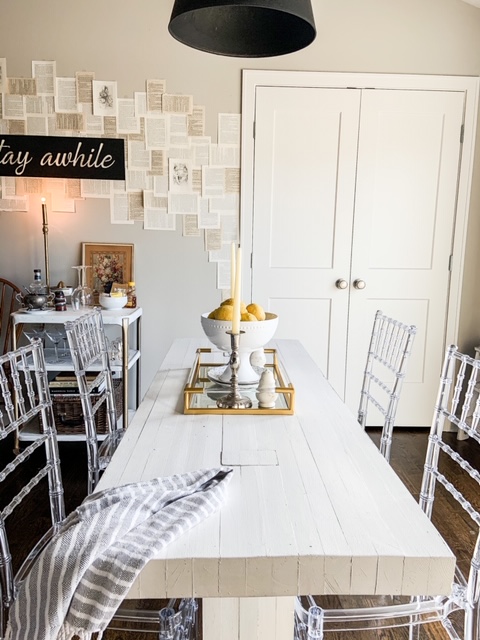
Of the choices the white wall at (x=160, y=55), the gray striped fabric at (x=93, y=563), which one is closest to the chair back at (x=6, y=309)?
the white wall at (x=160, y=55)

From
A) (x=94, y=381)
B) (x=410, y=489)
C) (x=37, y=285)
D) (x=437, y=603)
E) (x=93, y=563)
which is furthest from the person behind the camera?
(x=37, y=285)

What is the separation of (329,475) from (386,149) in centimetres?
258

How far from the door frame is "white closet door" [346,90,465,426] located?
38mm

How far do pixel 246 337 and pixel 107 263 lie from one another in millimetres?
1849

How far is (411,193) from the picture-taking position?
327 centimetres

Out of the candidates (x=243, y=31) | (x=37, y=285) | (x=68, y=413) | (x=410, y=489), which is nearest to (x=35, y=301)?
(x=37, y=285)

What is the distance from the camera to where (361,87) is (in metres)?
3.14

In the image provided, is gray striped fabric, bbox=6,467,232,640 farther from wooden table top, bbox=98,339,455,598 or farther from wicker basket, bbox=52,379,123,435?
wicker basket, bbox=52,379,123,435

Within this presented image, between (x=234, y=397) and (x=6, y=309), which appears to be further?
(x=6, y=309)

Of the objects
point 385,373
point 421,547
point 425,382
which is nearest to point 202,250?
point 385,373

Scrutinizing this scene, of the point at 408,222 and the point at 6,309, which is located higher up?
the point at 408,222

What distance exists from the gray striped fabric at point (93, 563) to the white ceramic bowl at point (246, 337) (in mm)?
721

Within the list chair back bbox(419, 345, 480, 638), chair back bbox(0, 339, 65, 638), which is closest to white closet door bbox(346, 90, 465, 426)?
chair back bbox(419, 345, 480, 638)

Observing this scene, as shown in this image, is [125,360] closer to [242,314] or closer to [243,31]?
[242,314]
